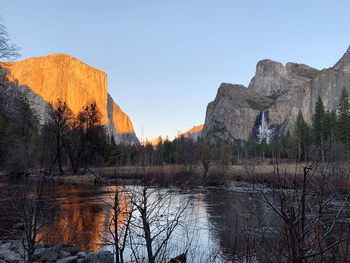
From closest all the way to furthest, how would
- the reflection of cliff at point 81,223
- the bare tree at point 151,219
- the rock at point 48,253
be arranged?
the bare tree at point 151,219, the reflection of cliff at point 81,223, the rock at point 48,253

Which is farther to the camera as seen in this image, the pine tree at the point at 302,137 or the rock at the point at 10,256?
the rock at the point at 10,256

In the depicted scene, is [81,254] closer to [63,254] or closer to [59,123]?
[63,254]

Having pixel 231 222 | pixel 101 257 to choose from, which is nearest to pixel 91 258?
pixel 101 257

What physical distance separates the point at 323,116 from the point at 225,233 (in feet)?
185

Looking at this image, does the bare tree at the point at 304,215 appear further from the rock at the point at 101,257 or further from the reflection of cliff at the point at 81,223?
the rock at the point at 101,257

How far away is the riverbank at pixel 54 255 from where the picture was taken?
6.19m

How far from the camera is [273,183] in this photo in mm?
2125

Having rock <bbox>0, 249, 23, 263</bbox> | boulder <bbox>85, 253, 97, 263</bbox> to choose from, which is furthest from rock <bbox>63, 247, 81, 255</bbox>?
rock <bbox>0, 249, 23, 263</bbox>

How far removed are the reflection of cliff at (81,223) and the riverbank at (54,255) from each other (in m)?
0.32

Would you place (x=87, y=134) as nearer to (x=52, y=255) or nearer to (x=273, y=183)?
(x=52, y=255)

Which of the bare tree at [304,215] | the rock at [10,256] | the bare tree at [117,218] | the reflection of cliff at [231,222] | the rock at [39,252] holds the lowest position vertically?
the reflection of cliff at [231,222]

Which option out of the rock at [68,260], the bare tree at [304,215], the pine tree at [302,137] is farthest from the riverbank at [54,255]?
the bare tree at [304,215]

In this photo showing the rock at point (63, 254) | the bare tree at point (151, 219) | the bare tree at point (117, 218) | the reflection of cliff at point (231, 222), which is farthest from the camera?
the reflection of cliff at point (231, 222)

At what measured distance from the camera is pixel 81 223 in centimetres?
1169
